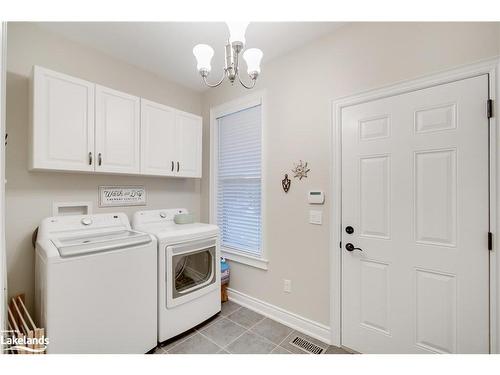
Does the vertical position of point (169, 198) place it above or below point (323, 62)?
below

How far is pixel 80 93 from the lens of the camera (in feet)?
5.77

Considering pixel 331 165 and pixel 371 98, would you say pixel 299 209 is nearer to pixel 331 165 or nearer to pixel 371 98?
pixel 331 165

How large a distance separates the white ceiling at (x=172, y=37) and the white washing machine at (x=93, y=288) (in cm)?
158

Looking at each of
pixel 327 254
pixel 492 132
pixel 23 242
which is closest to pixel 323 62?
pixel 492 132

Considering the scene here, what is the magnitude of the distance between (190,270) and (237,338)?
73 centimetres

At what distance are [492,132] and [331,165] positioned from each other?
0.92 meters

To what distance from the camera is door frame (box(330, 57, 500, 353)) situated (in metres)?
1.27

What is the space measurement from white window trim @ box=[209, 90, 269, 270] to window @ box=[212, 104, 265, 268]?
0.01 meters

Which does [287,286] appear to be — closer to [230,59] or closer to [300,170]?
[300,170]

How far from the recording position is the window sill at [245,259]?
2350 mm

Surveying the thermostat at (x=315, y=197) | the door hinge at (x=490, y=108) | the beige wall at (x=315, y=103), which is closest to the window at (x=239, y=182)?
the beige wall at (x=315, y=103)

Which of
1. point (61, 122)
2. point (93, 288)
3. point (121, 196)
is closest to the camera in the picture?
point (93, 288)

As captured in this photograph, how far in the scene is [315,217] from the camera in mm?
1960

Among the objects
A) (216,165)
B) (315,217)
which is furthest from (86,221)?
(315,217)
